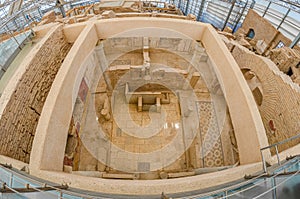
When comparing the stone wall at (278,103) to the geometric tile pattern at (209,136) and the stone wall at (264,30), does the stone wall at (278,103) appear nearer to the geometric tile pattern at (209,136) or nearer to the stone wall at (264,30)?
the geometric tile pattern at (209,136)

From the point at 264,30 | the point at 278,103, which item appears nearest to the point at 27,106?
the point at 278,103

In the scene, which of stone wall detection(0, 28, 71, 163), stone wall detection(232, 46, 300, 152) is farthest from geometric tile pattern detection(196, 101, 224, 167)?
stone wall detection(0, 28, 71, 163)

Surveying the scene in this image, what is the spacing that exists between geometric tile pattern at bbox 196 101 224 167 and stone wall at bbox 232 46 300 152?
1833 mm

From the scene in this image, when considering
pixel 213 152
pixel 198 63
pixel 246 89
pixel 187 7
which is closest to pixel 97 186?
pixel 246 89

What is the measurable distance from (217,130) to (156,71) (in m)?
3.30

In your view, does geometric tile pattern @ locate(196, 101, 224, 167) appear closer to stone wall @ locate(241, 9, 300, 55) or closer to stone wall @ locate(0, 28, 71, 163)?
stone wall @ locate(241, 9, 300, 55)

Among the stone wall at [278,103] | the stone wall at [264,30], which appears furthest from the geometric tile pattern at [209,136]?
the stone wall at [264,30]

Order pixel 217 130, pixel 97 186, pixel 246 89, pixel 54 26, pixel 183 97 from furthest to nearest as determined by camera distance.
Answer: pixel 183 97
pixel 217 130
pixel 54 26
pixel 246 89
pixel 97 186

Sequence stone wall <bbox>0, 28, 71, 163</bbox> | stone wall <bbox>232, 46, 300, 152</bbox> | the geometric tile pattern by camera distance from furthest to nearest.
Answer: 1. the geometric tile pattern
2. stone wall <bbox>232, 46, 300, 152</bbox>
3. stone wall <bbox>0, 28, 71, 163</bbox>

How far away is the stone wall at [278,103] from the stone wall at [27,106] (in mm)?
5770

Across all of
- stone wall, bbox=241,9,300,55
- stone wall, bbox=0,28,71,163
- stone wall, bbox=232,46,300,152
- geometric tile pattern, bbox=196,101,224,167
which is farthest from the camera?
stone wall, bbox=241,9,300,55

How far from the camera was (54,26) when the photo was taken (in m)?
5.90

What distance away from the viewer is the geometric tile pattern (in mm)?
5883

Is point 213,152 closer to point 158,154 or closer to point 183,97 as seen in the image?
point 158,154
